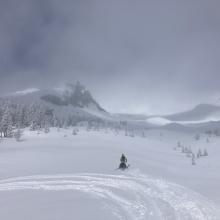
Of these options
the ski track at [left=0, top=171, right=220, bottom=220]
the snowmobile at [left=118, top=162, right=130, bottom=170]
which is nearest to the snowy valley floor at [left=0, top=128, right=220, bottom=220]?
the ski track at [left=0, top=171, right=220, bottom=220]

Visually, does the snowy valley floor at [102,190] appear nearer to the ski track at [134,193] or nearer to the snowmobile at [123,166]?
the ski track at [134,193]

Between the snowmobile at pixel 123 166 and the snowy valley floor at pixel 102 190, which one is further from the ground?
the snowmobile at pixel 123 166

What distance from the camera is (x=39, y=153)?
3803 cm

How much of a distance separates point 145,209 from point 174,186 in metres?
6.38

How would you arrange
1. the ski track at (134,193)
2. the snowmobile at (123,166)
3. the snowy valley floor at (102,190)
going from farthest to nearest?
the snowmobile at (123,166) < the snowy valley floor at (102,190) < the ski track at (134,193)

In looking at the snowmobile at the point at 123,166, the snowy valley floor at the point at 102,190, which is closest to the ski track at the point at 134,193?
the snowy valley floor at the point at 102,190

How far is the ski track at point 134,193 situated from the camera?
1462cm

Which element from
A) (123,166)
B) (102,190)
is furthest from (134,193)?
(123,166)

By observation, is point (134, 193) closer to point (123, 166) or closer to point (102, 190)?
point (102, 190)

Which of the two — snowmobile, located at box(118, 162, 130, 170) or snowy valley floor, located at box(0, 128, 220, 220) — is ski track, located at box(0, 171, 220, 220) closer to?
snowy valley floor, located at box(0, 128, 220, 220)

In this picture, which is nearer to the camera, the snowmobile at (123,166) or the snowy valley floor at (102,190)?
the snowy valley floor at (102,190)

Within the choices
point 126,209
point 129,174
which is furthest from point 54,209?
point 129,174

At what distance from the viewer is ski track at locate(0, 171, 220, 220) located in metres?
14.6

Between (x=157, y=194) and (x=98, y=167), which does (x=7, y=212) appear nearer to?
(x=157, y=194)
